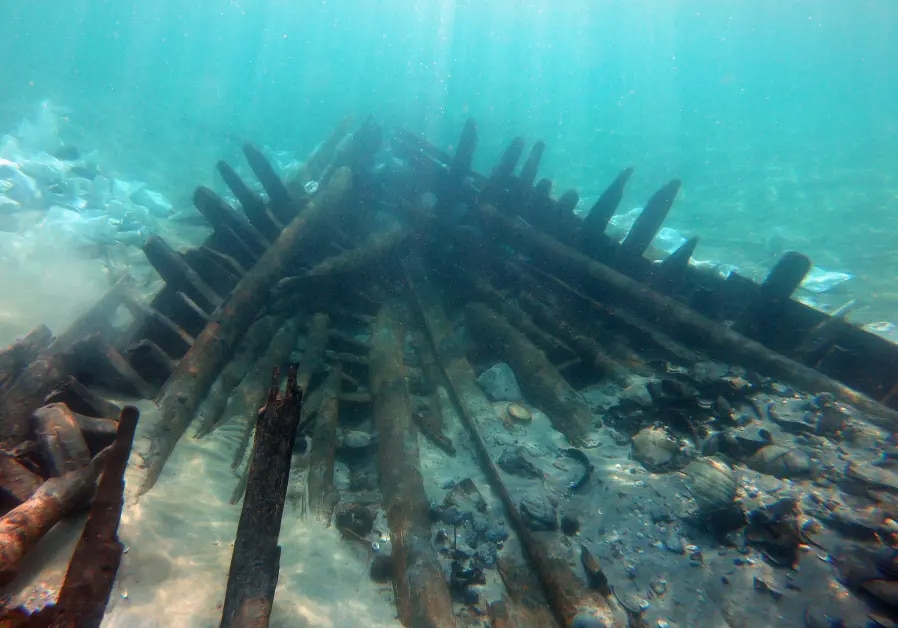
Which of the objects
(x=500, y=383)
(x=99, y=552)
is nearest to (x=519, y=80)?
(x=500, y=383)

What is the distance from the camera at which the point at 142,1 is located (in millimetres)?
93312

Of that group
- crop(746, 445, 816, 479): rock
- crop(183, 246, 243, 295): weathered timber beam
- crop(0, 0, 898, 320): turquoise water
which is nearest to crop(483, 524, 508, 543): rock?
crop(746, 445, 816, 479): rock

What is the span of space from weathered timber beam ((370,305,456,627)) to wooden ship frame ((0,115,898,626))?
2 centimetres

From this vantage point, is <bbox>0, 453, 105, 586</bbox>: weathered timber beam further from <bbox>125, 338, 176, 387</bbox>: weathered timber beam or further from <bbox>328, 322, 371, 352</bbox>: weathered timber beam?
<bbox>328, 322, 371, 352</bbox>: weathered timber beam

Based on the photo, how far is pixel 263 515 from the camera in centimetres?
225

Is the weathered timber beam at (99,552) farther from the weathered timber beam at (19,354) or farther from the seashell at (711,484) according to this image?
the seashell at (711,484)

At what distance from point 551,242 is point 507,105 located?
5725 cm

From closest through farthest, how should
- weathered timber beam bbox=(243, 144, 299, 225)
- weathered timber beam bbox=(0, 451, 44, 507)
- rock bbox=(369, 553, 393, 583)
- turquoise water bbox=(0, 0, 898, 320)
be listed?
1. weathered timber beam bbox=(0, 451, 44, 507)
2. rock bbox=(369, 553, 393, 583)
3. weathered timber beam bbox=(243, 144, 299, 225)
4. turquoise water bbox=(0, 0, 898, 320)

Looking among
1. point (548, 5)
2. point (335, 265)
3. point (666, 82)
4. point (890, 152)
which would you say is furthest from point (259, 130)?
point (548, 5)

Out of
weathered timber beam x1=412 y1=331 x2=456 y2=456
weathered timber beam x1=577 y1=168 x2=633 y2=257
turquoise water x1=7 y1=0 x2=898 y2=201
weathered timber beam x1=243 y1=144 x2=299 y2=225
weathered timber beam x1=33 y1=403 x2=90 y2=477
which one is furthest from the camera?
turquoise water x1=7 y1=0 x2=898 y2=201

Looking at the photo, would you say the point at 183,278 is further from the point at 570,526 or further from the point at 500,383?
the point at 570,526

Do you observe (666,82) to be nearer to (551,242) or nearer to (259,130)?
(259,130)

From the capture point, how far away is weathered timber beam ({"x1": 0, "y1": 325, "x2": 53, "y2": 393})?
4.12 metres

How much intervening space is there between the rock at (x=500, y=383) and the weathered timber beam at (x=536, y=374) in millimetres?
132
